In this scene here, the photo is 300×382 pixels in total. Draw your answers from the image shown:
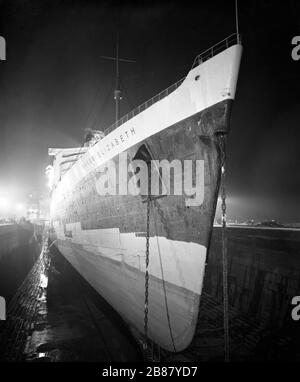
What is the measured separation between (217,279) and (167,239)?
8345 millimetres

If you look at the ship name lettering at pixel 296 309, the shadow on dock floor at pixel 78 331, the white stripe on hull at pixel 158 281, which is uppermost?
the white stripe on hull at pixel 158 281

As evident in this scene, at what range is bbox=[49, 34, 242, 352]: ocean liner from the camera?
4.86m

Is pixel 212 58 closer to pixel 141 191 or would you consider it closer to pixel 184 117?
pixel 184 117

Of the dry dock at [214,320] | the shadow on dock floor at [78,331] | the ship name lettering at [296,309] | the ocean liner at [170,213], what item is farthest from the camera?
the ship name lettering at [296,309]

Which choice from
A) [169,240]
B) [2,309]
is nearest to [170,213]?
[169,240]

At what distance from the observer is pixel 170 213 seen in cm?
566

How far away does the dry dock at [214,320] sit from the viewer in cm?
729

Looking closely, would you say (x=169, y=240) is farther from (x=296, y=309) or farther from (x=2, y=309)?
(x=2, y=309)

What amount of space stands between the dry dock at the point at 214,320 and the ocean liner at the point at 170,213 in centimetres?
142

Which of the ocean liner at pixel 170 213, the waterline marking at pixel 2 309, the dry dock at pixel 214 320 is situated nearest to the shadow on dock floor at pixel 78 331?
the dry dock at pixel 214 320

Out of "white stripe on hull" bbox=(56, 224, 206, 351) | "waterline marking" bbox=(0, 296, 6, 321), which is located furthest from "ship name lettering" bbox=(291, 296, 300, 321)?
"waterline marking" bbox=(0, 296, 6, 321)

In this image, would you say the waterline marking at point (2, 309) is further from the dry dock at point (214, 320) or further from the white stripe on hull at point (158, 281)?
the white stripe on hull at point (158, 281)

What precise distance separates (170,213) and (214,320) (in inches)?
262
